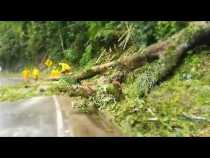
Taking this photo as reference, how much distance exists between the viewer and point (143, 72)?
721 cm

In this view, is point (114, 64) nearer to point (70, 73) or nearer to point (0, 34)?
point (70, 73)

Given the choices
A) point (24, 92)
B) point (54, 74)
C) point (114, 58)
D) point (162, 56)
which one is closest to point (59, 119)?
point (54, 74)

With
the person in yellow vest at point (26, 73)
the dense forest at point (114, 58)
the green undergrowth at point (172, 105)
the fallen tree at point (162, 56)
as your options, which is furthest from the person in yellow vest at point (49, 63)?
the green undergrowth at point (172, 105)

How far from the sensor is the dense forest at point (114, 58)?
6.88m

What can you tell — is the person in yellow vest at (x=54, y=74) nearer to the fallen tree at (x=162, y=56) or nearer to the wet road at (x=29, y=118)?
the fallen tree at (x=162, y=56)

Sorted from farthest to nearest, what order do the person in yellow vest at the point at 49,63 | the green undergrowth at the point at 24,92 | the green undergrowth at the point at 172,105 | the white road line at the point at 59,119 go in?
1. the person in yellow vest at the point at 49,63
2. the green undergrowth at the point at 24,92
3. the green undergrowth at the point at 172,105
4. the white road line at the point at 59,119

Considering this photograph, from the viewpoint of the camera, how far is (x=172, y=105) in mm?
6594

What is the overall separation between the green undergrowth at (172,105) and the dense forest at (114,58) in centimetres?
2

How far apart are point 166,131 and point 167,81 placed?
1.27 m

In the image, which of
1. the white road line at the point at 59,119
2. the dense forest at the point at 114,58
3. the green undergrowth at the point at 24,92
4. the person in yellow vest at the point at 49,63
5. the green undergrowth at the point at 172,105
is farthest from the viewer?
the person in yellow vest at the point at 49,63

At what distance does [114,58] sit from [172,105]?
127 centimetres

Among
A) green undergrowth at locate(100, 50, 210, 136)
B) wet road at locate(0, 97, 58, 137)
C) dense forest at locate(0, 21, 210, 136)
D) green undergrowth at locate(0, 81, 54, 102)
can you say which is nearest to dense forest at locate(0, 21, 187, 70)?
dense forest at locate(0, 21, 210, 136)

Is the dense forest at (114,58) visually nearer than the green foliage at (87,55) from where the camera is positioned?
Yes
